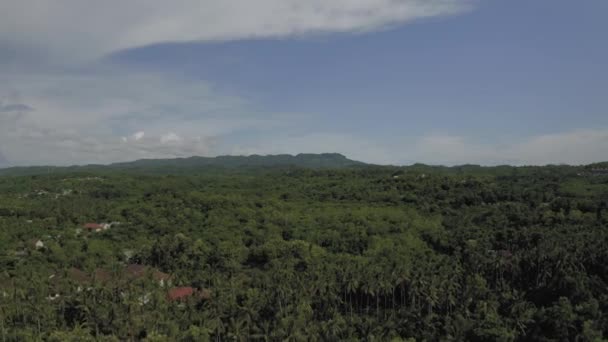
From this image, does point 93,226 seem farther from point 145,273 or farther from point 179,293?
point 179,293

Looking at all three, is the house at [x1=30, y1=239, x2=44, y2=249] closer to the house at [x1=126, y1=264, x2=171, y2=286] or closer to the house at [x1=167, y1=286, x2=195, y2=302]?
the house at [x1=126, y1=264, x2=171, y2=286]

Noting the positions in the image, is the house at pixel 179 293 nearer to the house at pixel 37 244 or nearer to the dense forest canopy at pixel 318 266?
the dense forest canopy at pixel 318 266

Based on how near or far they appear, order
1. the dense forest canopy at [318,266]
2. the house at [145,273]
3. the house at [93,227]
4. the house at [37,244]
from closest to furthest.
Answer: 1. the dense forest canopy at [318,266]
2. the house at [145,273]
3. the house at [37,244]
4. the house at [93,227]

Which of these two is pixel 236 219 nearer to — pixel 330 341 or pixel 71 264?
pixel 71 264

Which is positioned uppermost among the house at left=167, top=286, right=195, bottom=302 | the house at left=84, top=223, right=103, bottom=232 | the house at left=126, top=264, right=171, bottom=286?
the house at left=84, top=223, right=103, bottom=232

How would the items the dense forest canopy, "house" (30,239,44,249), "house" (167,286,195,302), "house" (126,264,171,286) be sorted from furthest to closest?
"house" (30,239,44,249)
"house" (126,264,171,286)
"house" (167,286,195,302)
the dense forest canopy

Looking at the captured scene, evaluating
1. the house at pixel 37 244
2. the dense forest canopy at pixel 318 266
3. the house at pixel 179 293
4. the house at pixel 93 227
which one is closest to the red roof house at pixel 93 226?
the house at pixel 93 227

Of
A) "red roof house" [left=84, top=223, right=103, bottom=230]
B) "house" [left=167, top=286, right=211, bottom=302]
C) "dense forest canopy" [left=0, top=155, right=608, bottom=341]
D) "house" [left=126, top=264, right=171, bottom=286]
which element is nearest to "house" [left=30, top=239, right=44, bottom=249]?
"dense forest canopy" [left=0, top=155, right=608, bottom=341]

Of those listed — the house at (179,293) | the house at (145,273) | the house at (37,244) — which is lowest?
the house at (179,293)
